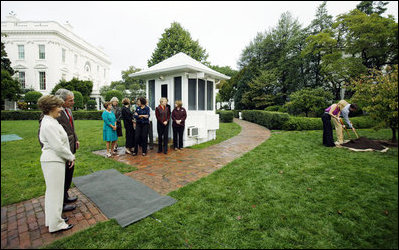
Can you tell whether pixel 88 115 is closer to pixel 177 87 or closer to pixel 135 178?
pixel 177 87

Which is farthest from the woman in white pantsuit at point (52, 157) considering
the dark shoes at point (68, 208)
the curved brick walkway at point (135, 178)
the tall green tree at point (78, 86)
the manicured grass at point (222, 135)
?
the tall green tree at point (78, 86)

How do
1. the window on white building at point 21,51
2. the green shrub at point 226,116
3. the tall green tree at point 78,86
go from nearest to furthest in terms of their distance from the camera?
the green shrub at point 226,116, the tall green tree at point 78,86, the window on white building at point 21,51

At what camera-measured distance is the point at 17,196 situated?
3.24m

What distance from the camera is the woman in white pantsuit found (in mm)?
2172

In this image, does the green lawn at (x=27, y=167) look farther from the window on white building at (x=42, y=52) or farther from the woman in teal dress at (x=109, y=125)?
the window on white building at (x=42, y=52)

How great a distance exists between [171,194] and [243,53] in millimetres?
30409

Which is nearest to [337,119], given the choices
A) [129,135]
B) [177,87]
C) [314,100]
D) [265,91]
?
[177,87]

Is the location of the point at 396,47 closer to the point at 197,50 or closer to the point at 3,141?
the point at 3,141

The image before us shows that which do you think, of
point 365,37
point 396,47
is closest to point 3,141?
point 396,47

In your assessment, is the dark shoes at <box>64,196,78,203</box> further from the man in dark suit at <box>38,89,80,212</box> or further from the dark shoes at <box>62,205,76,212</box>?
the dark shoes at <box>62,205,76,212</box>

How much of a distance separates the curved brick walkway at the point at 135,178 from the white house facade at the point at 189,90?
115 cm

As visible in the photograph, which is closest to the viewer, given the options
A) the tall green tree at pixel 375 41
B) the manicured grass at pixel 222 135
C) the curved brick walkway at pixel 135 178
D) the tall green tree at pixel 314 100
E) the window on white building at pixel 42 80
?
the tall green tree at pixel 375 41

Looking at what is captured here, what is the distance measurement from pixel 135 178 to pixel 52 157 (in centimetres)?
230

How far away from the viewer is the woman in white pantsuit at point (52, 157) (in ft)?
7.13
